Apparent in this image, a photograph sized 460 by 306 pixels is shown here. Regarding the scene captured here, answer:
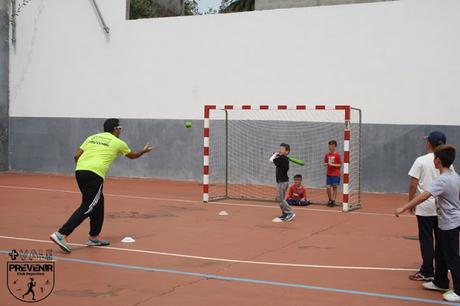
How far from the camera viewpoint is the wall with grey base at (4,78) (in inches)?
994

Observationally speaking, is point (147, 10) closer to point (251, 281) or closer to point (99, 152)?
point (99, 152)

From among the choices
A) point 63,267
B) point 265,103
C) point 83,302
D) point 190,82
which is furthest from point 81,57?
point 83,302

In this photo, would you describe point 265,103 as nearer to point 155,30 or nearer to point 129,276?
point 155,30

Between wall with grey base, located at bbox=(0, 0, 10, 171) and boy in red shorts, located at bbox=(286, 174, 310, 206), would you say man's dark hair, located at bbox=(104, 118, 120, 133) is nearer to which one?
boy in red shorts, located at bbox=(286, 174, 310, 206)

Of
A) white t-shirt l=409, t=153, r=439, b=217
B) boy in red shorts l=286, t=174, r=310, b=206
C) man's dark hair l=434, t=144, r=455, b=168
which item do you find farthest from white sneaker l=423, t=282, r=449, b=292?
boy in red shorts l=286, t=174, r=310, b=206

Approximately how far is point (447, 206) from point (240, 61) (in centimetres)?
1474

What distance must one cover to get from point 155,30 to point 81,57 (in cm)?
335

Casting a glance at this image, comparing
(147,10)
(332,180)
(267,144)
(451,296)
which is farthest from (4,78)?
(451,296)

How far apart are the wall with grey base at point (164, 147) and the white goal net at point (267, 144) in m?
0.87

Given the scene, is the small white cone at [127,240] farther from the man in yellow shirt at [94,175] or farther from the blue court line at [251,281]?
the blue court line at [251,281]

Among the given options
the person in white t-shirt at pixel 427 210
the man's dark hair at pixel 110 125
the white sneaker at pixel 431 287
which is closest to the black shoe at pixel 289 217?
the man's dark hair at pixel 110 125

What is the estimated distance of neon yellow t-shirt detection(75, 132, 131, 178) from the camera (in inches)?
377

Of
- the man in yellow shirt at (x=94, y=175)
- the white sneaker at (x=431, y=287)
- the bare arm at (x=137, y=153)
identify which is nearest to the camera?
the white sneaker at (x=431, y=287)

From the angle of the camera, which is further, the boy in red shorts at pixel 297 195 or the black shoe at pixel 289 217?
the boy in red shorts at pixel 297 195
